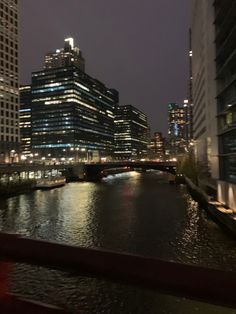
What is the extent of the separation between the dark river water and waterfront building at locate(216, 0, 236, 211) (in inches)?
296

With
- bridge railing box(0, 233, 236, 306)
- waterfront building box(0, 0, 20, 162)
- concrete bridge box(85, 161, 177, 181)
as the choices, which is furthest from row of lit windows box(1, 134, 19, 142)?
bridge railing box(0, 233, 236, 306)

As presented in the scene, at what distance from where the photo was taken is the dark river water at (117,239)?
18312 millimetres

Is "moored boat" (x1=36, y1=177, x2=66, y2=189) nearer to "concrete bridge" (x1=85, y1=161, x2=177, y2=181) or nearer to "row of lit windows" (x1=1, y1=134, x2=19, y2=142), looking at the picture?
"concrete bridge" (x1=85, y1=161, x2=177, y2=181)

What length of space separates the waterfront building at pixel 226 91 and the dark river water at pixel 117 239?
A: 7523 millimetres

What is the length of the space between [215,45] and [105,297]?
185 feet

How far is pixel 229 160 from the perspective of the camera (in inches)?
2210

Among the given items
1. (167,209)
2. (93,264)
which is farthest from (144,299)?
(167,209)

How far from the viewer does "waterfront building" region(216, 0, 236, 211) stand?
5047 cm

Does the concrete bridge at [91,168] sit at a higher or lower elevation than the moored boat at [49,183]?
higher

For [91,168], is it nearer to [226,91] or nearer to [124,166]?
[124,166]

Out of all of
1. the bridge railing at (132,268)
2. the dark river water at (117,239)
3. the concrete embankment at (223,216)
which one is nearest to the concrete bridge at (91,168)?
the dark river water at (117,239)

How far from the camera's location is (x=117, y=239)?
108 feet

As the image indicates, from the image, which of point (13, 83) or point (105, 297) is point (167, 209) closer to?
point (105, 297)

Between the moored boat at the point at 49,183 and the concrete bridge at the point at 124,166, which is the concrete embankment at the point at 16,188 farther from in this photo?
the concrete bridge at the point at 124,166
